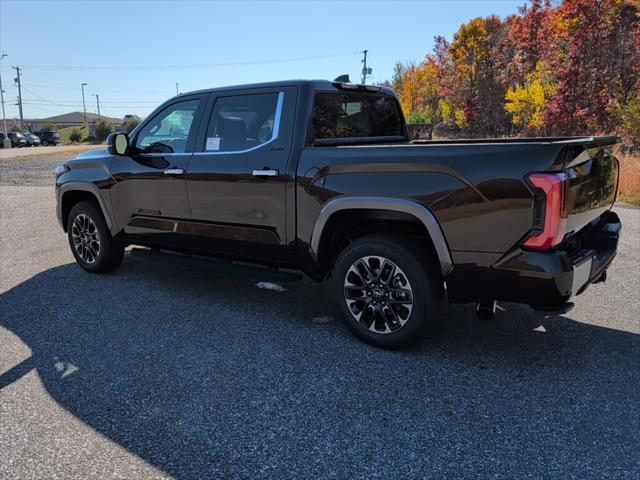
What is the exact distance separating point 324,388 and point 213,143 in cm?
236

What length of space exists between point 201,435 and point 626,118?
2026 cm

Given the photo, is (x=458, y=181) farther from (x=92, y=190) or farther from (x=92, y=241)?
(x=92, y=241)

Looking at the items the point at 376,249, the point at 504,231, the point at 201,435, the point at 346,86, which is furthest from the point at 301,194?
the point at 201,435

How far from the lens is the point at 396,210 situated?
3.33m

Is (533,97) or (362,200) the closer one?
(362,200)

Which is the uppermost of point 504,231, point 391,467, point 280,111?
point 280,111

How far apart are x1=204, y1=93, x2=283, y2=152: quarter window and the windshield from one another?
35cm

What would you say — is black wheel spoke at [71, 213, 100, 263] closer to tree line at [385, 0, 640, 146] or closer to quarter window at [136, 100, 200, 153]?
quarter window at [136, 100, 200, 153]

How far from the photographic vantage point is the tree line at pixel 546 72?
63.3ft

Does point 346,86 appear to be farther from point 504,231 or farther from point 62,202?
point 62,202

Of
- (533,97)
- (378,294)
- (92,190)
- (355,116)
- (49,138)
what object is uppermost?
(533,97)

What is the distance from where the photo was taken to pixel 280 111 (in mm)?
4000

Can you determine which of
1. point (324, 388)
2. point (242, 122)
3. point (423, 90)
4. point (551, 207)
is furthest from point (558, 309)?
point (423, 90)

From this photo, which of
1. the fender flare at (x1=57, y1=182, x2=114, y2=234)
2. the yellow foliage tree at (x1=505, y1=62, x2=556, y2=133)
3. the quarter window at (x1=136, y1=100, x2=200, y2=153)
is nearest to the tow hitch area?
the quarter window at (x1=136, y1=100, x2=200, y2=153)
